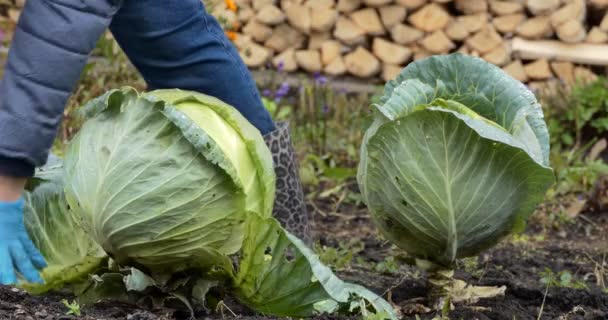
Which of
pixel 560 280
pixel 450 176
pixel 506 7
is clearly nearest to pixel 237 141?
pixel 450 176

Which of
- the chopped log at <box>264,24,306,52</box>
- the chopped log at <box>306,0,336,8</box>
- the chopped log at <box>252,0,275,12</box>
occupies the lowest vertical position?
the chopped log at <box>264,24,306,52</box>

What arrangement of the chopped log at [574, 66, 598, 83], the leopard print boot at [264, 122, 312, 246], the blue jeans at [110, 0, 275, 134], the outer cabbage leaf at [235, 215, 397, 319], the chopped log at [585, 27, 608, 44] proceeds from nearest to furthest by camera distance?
the outer cabbage leaf at [235, 215, 397, 319] → the blue jeans at [110, 0, 275, 134] → the leopard print boot at [264, 122, 312, 246] → the chopped log at [574, 66, 598, 83] → the chopped log at [585, 27, 608, 44]

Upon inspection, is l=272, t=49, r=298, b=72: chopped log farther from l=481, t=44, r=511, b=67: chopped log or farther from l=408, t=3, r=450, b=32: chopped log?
l=481, t=44, r=511, b=67: chopped log

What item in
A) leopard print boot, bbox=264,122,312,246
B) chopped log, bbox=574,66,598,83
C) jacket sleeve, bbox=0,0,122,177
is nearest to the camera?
jacket sleeve, bbox=0,0,122,177

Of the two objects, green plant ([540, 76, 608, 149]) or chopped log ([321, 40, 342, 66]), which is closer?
green plant ([540, 76, 608, 149])

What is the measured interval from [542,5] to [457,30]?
0.47m

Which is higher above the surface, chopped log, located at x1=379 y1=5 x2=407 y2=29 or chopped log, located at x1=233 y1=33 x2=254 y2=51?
chopped log, located at x1=379 y1=5 x2=407 y2=29

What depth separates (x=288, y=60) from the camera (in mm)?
5980

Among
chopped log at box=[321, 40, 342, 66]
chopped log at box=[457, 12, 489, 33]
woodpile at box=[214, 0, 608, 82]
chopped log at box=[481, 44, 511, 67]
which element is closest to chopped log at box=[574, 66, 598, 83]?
woodpile at box=[214, 0, 608, 82]

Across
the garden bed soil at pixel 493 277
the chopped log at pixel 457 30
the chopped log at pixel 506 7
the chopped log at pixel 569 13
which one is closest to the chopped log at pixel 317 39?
the chopped log at pixel 457 30

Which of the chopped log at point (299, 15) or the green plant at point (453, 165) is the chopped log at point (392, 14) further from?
the green plant at point (453, 165)

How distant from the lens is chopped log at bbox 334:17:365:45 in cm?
591

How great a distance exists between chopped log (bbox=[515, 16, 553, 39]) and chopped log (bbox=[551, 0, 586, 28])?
0.04 m

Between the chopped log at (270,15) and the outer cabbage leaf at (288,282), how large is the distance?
3.70 metres
